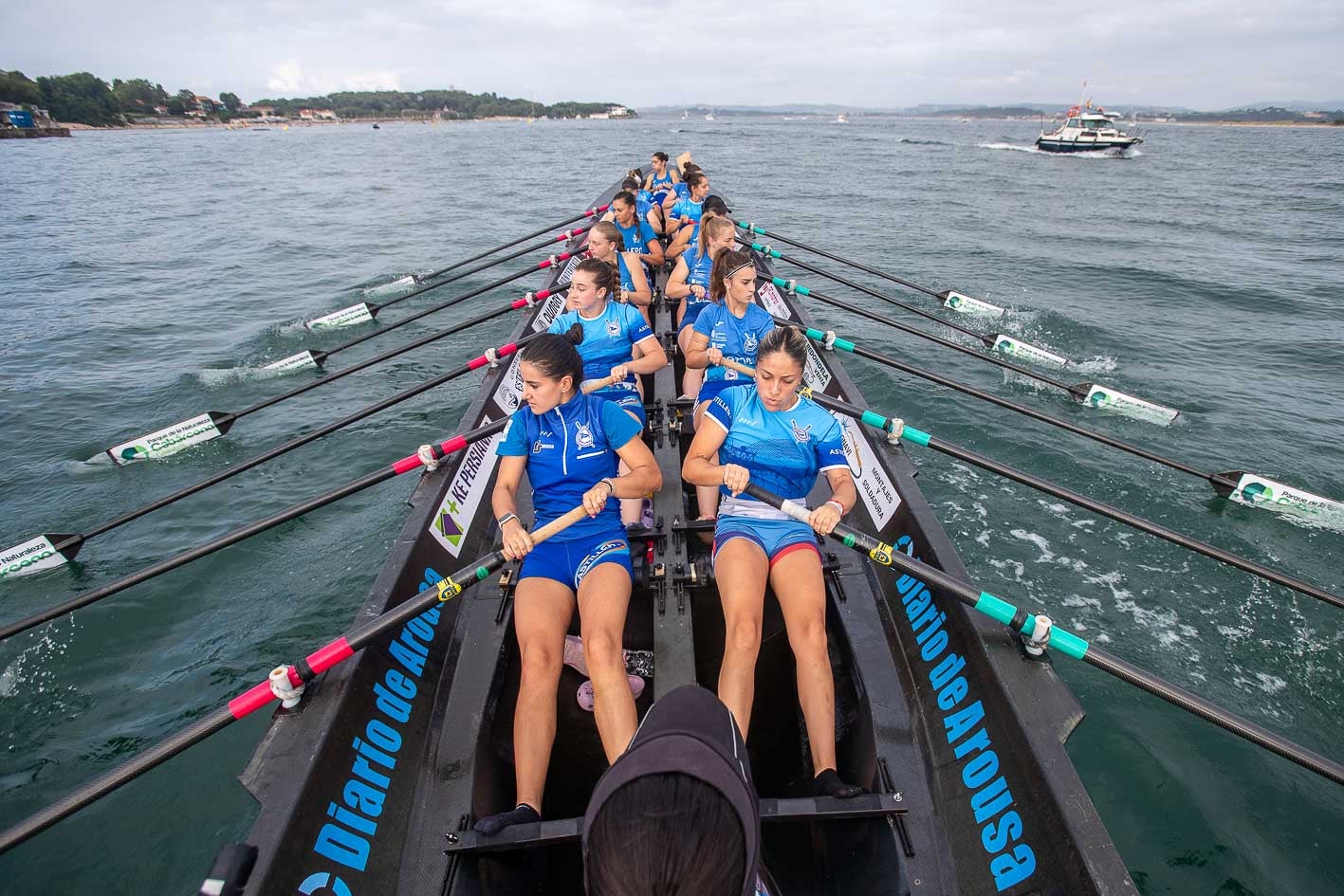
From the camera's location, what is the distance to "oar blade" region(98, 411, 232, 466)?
7.74m

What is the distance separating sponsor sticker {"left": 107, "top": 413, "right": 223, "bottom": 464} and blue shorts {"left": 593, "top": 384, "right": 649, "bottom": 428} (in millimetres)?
5896

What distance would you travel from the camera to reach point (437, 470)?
4.91 metres

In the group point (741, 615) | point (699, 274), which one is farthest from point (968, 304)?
point (741, 615)

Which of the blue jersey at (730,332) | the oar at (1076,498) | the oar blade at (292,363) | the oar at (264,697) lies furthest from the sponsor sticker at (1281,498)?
the oar blade at (292,363)

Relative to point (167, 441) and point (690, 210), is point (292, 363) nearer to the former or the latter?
point (167, 441)

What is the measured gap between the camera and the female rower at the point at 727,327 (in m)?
5.64

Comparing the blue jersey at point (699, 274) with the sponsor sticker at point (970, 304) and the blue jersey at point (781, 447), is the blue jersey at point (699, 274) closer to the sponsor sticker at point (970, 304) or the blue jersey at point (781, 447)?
the blue jersey at point (781, 447)

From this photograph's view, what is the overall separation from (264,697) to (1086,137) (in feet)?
244

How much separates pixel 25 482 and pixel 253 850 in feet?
28.4

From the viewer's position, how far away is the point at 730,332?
5.88m

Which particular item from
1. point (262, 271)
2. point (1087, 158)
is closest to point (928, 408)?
point (262, 271)

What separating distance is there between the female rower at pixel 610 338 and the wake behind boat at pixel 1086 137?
6929cm

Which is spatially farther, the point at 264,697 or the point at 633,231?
the point at 633,231

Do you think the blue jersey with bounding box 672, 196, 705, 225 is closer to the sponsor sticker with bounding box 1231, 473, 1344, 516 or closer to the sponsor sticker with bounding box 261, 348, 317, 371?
the sponsor sticker with bounding box 261, 348, 317, 371
